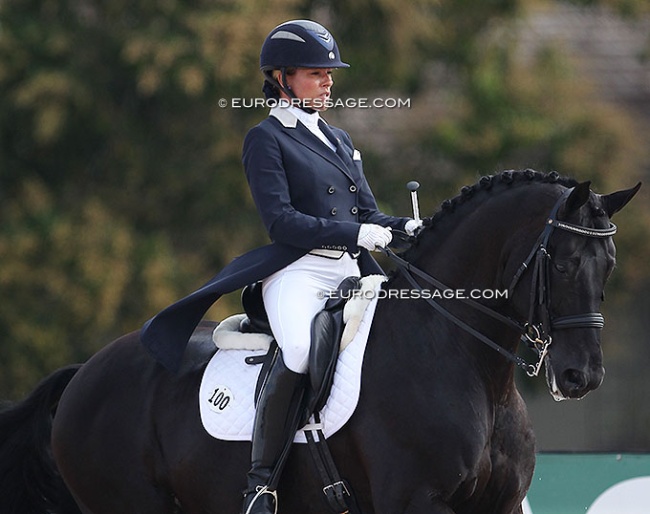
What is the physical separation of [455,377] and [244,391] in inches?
34.5

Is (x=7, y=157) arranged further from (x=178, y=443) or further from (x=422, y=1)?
(x=178, y=443)

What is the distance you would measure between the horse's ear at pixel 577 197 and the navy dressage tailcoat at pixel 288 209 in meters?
0.83

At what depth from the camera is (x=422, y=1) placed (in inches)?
477

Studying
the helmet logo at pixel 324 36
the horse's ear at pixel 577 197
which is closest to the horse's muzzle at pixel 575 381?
the horse's ear at pixel 577 197

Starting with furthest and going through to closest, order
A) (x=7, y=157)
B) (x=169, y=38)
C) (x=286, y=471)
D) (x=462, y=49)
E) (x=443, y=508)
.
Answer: (x=462, y=49)
(x=7, y=157)
(x=169, y=38)
(x=286, y=471)
(x=443, y=508)

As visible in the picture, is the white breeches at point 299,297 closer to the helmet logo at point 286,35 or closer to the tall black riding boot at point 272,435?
the tall black riding boot at point 272,435

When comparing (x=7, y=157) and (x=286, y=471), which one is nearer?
(x=286, y=471)

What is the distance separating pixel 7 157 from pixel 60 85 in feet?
3.37

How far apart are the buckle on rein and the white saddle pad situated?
2.12 ft

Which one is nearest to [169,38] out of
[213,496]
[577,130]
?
[577,130]

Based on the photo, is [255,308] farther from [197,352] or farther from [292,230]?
[292,230]

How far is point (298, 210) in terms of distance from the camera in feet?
16.8

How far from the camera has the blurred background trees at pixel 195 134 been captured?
1119 cm

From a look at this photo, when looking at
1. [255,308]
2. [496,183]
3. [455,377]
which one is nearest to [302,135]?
[255,308]
